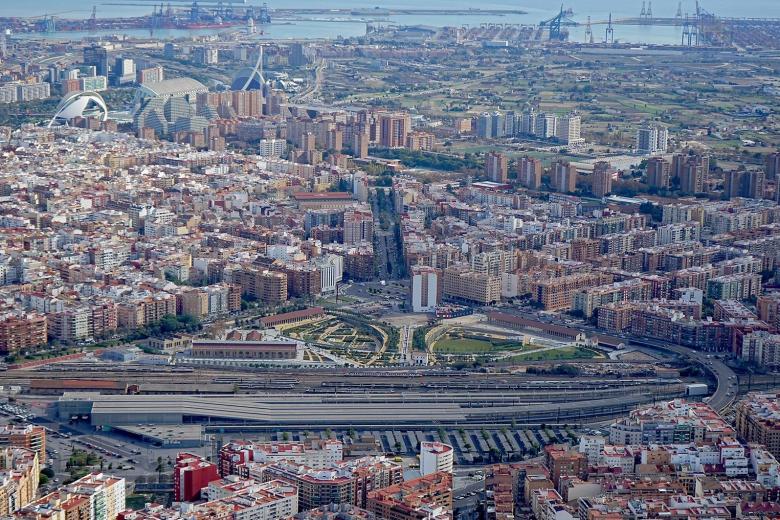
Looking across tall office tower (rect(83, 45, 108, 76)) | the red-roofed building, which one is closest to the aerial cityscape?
the red-roofed building

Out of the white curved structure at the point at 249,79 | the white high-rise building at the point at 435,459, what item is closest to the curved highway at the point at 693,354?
the white high-rise building at the point at 435,459

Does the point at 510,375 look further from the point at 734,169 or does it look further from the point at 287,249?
the point at 734,169

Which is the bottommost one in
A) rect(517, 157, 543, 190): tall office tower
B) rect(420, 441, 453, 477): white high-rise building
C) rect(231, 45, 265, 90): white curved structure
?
rect(420, 441, 453, 477): white high-rise building

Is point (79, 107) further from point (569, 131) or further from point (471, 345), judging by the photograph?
point (471, 345)

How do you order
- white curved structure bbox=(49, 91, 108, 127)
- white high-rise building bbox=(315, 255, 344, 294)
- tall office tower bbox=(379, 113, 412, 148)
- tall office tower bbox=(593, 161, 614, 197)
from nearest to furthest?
white high-rise building bbox=(315, 255, 344, 294)
tall office tower bbox=(593, 161, 614, 197)
tall office tower bbox=(379, 113, 412, 148)
white curved structure bbox=(49, 91, 108, 127)

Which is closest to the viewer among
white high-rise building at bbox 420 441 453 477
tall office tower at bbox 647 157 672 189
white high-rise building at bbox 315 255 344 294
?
white high-rise building at bbox 420 441 453 477

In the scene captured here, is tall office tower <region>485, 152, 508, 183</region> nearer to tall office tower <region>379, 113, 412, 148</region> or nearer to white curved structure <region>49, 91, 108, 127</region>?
tall office tower <region>379, 113, 412, 148</region>

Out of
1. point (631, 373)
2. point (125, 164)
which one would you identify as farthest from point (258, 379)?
point (125, 164)
